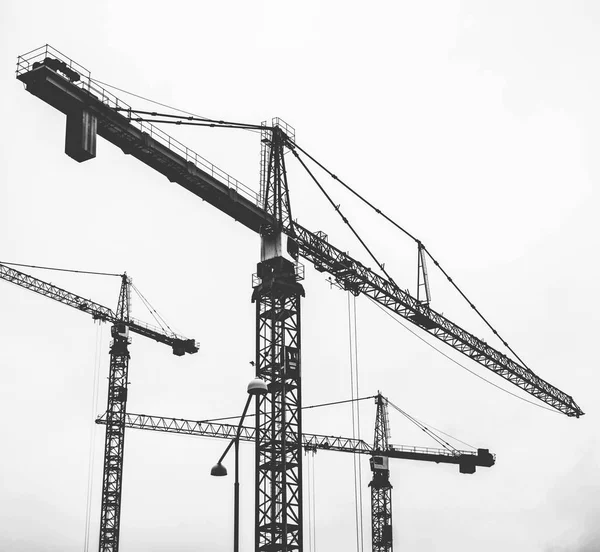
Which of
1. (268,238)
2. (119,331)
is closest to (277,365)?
(268,238)

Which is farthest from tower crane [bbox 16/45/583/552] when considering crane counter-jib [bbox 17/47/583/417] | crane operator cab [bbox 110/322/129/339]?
crane operator cab [bbox 110/322/129/339]

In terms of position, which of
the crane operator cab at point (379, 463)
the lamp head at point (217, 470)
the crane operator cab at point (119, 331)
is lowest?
the lamp head at point (217, 470)

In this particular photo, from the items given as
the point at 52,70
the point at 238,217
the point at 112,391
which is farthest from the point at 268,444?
the point at 112,391

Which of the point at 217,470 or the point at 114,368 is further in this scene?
the point at 114,368

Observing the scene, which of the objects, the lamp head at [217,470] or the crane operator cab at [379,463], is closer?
the lamp head at [217,470]

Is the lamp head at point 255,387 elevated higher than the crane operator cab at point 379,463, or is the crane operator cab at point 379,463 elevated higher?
the crane operator cab at point 379,463

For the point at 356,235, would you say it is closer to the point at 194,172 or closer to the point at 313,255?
the point at 313,255

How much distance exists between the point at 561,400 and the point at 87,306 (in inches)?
1794

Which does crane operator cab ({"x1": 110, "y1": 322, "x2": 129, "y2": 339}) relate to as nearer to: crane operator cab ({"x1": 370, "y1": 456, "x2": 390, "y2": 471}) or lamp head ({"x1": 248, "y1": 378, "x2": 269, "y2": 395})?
crane operator cab ({"x1": 370, "y1": 456, "x2": 390, "y2": 471})

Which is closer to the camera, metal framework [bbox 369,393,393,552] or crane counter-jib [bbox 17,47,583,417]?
crane counter-jib [bbox 17,47,583,417]

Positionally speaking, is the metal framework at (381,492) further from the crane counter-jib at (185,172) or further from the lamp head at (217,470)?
the lamp head at (217,470)

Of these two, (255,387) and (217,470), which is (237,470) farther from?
(255,387)

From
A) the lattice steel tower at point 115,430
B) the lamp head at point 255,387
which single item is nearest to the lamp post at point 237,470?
the lamp head at point 255,387

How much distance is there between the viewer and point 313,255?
190 ft
